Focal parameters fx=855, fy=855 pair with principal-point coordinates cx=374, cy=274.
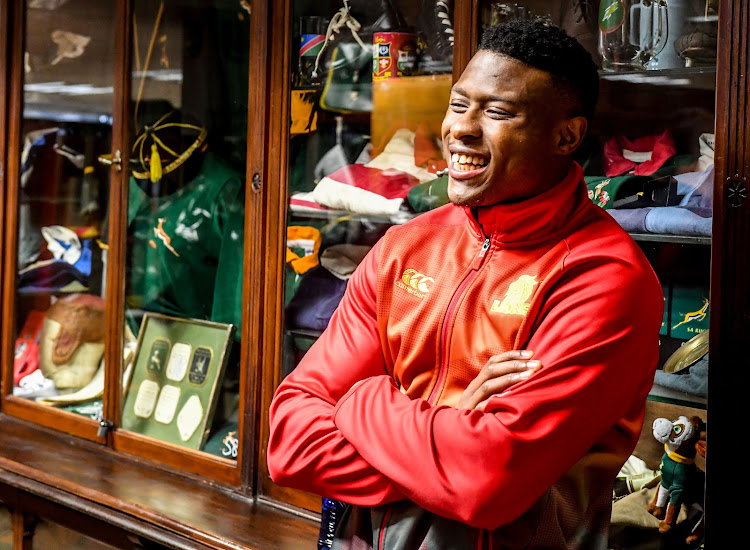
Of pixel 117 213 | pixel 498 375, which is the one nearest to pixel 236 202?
pixel 117 213

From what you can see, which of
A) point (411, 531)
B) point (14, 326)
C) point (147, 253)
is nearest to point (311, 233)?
point (147, 253)

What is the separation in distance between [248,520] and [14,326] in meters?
1.37

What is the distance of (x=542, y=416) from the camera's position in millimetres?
1151

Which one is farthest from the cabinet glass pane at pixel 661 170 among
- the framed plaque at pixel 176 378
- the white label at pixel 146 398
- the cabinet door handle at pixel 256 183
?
the white label at pixel 146 398

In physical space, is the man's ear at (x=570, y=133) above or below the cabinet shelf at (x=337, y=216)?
above

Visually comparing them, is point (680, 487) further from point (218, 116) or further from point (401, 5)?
point (218, 116)

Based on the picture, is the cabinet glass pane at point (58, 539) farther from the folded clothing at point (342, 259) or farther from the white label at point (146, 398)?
the folded clothing at point (342, 259)

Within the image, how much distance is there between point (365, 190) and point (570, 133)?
0.85 metres

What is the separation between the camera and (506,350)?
1269 mm

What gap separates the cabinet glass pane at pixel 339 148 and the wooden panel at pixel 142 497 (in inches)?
14.8

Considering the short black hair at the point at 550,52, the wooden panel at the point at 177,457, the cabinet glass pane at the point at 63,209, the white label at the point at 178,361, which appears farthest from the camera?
the cabinet glass pane at the point at 63,209

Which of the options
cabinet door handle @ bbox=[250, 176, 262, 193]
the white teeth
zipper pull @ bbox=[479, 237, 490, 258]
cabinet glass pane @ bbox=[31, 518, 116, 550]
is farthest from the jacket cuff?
cabinet glass pane @ bbox=[31, 518, 116, 550]

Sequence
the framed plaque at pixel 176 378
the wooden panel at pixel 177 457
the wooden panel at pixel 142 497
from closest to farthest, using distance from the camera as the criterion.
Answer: the wooden panel at pixel 142 497 → the wooden panel at pixel 177 457 → the framed plaque at pixel 176 378

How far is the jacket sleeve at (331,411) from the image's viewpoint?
127cm
